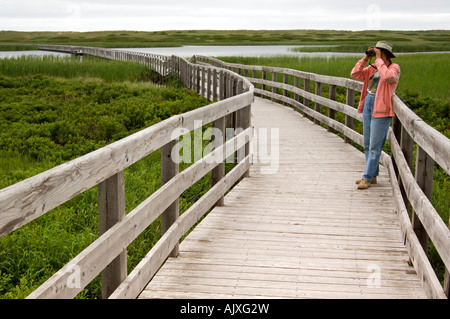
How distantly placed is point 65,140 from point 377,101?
27.9 feet

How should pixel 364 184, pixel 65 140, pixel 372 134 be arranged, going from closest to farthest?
pixel 372 134
pixel 364 184
pixel 65 140

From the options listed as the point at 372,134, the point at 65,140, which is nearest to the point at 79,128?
the point at 65,140

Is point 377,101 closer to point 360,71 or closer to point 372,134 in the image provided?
point 372,134

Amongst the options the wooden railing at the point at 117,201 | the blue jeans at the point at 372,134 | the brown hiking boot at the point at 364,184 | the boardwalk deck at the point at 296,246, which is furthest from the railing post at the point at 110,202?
the brown hiking boot at the point at 364,184

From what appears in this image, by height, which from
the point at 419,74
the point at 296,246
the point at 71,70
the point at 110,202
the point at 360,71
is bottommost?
the point at 296,246

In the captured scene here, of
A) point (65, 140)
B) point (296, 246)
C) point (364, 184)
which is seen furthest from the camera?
point (65, 140)

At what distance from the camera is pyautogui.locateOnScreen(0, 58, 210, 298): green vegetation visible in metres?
5.38

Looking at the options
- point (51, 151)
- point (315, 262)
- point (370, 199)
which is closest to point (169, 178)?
point (315, 262)

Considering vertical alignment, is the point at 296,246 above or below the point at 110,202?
below

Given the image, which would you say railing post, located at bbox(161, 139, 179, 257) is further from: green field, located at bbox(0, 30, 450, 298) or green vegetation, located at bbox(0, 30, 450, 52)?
green vegetation, located at bbox(0, 30, 450, 52)

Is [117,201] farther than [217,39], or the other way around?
[217,39]

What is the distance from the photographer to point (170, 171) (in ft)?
15.9

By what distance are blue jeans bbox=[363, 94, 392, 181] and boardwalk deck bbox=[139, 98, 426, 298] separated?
0.33 meters
